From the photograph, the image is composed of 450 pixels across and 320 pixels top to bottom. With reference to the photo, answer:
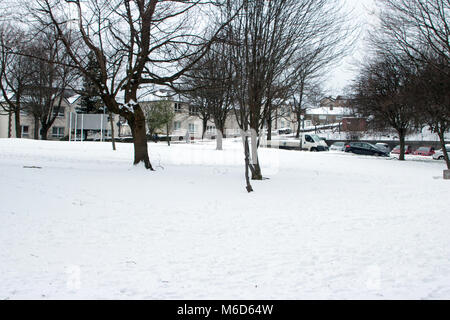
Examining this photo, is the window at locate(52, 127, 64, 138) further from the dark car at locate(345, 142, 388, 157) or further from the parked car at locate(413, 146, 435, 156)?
the parked car at locate(413, 146, 435, 156)

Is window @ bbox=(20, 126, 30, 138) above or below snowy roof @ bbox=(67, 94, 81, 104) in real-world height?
below

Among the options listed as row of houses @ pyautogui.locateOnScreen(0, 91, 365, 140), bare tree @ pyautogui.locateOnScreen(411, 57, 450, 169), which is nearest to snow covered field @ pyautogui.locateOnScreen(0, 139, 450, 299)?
bare tree @ pyautogui.locateOnScreen(411, 57, 450, 169)

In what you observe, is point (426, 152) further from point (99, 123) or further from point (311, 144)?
point (99, 123)

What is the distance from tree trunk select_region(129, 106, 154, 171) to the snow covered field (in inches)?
152

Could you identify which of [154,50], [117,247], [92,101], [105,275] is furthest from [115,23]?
[92,101]

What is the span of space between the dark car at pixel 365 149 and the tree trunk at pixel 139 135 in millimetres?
26581

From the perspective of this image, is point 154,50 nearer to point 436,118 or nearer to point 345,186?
point 345,186

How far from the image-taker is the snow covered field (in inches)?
173

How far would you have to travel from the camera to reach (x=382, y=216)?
8.46 m

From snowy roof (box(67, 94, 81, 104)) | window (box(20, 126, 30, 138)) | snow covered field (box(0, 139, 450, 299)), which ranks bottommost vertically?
snow covered field (box(0, 139, 450, 299))

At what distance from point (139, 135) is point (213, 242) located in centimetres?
995

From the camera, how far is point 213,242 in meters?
6.32

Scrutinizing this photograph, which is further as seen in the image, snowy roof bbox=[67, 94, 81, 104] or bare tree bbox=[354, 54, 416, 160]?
snowy roof bbox=[67, 94, 81, 104]
